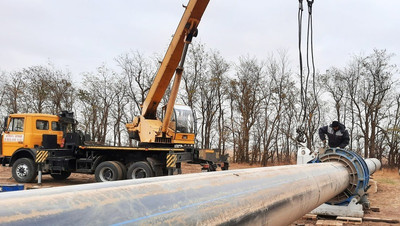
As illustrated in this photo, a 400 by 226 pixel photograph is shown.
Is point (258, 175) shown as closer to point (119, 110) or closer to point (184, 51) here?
point (184, 51)

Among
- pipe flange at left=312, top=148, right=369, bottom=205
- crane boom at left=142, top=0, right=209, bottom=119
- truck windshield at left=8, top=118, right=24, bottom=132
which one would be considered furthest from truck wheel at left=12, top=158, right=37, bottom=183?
pipe flange at left=312, top=148, right=369, bottom=205

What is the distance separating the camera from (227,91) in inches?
1337

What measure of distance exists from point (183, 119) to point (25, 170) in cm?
614

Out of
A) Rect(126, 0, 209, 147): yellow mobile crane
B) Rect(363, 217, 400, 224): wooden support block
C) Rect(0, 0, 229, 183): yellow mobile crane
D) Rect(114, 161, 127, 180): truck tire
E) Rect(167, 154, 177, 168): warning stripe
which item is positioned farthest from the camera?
Rect(114, 161, 127, 180): truck tire

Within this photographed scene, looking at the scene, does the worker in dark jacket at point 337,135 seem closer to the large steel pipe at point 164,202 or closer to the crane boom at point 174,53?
the large steel pipe at point 164,202

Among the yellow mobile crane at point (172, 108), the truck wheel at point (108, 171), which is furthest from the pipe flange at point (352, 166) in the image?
the truck wheel at point (108, 171)

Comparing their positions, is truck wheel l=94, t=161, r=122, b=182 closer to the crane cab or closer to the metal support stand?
the crane cab

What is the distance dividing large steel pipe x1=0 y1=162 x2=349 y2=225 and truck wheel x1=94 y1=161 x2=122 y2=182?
30.0ft

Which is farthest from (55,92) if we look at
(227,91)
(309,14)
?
(309,14)

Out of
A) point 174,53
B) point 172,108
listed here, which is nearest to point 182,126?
point 172,108

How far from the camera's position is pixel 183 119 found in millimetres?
12336

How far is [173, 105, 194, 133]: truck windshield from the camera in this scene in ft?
39.8

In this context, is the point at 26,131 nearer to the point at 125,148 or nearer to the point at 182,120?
the point at 125,148

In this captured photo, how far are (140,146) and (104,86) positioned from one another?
27956mm
